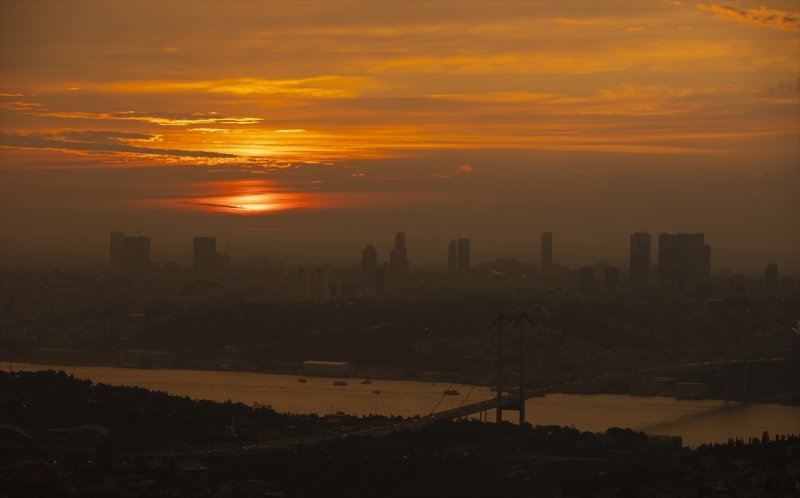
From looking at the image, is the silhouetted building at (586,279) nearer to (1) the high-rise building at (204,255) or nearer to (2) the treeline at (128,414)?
(1) the high-rise building at (204,255)

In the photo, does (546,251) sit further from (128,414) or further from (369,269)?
(128,414)

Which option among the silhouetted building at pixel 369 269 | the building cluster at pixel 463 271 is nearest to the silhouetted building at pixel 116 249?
the building cluster at pixel 463 271

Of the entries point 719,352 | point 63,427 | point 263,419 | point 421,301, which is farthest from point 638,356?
point 63,427

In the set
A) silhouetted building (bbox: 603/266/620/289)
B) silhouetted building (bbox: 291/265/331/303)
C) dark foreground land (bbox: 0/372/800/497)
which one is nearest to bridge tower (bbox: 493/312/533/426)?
dark foreground land (bbox: 0/372/800/497)

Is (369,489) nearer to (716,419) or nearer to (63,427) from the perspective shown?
(63,427)

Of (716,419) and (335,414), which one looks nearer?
(335,414)

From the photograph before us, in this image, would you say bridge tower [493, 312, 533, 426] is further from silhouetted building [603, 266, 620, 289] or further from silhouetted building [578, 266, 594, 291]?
silhouetted building [578, 266, 594, 291]

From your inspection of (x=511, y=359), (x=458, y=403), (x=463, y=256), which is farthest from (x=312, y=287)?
(x=458, y=403)
